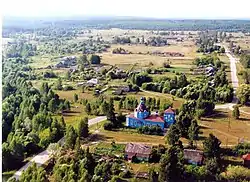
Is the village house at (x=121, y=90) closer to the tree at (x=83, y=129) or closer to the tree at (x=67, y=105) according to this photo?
the tree at (x=67, y=105)

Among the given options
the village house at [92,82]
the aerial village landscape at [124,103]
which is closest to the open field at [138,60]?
the aerial village landscape at [124,103]

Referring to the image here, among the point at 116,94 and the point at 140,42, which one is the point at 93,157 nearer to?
the point at 116,94

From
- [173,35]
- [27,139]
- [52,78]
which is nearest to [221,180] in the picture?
[27,139]

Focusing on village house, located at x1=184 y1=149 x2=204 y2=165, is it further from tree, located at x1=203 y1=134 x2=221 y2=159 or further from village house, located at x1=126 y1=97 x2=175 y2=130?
village house, located at x1=126 y1=97 x2=175 y2=130

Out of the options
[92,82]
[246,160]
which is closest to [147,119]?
[246,160]

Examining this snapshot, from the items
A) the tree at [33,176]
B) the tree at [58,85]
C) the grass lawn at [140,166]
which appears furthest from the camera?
the tree at [58,85]
